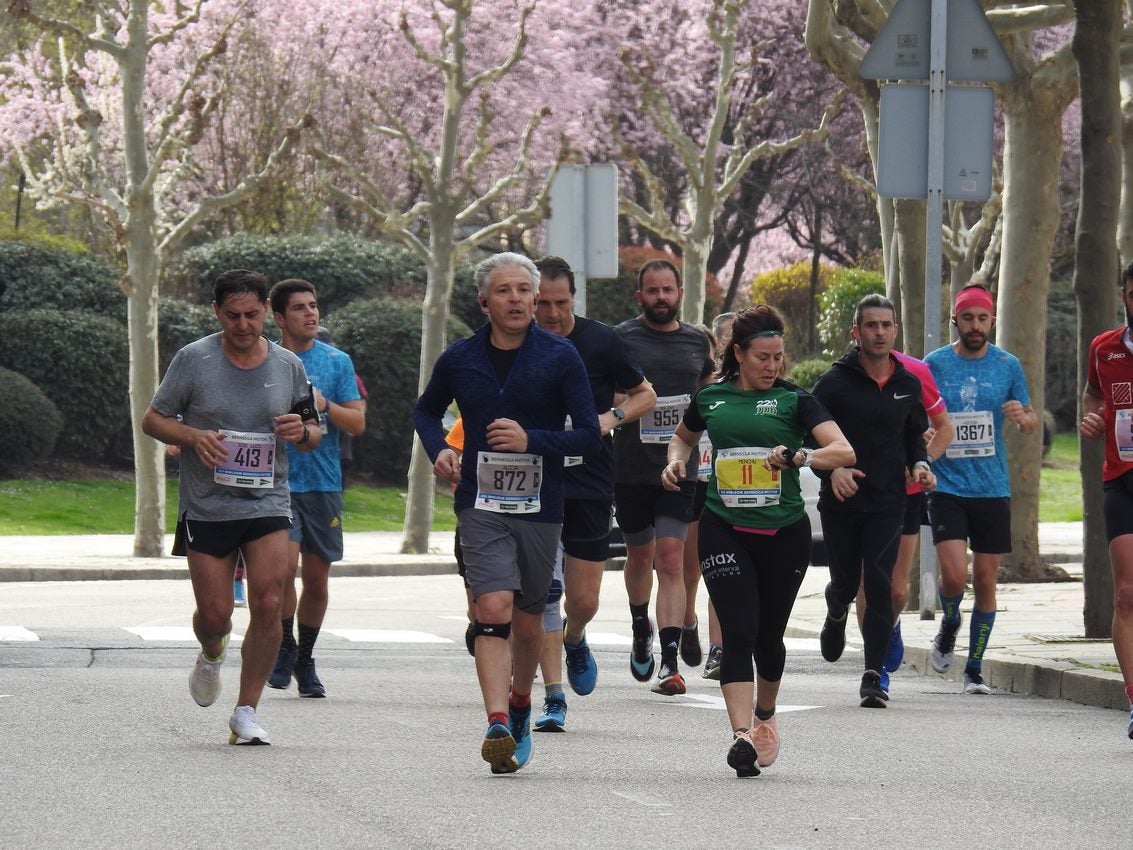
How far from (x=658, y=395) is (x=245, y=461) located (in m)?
3.10

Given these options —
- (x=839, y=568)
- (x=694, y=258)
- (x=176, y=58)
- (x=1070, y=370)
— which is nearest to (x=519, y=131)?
(x=176, y=58)

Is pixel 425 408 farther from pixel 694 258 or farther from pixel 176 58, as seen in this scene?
pixel 176 58

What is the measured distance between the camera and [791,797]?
7.65 meters

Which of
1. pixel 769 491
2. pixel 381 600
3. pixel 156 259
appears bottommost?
pixel 381 600

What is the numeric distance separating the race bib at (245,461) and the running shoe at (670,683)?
292 centimetres

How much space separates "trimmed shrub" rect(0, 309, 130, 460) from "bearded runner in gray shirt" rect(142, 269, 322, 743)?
63.0ft

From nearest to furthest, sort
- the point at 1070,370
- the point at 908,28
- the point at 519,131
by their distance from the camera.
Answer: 1. the point at 908,28
2. the point at 1070,370
3. the point at 519,131

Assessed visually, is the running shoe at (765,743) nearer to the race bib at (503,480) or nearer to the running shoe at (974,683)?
the race bib at (503,480)

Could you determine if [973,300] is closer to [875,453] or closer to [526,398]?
[875,453]

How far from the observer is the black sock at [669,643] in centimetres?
1126

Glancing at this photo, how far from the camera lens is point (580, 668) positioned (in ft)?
34.6

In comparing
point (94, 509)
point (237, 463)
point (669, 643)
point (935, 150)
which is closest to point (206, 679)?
point (237, 463)

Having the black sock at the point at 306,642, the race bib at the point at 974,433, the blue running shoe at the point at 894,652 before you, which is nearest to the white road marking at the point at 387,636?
the black sock at the point at 306,642

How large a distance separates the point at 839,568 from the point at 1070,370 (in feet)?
97.1
